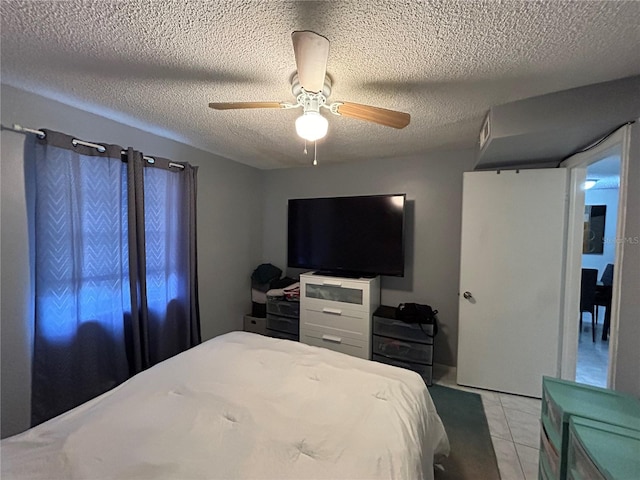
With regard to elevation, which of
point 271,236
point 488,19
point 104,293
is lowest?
point 104,293

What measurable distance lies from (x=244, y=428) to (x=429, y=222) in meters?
2.53

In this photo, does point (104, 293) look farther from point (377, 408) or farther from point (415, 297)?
point (415, 297)

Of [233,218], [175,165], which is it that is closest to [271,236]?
[233,218]

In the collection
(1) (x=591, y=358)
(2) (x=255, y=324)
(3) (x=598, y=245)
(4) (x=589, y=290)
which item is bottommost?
(1) (x=591, y=358)

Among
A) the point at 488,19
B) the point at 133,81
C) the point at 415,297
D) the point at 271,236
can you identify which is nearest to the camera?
the point at 488,19

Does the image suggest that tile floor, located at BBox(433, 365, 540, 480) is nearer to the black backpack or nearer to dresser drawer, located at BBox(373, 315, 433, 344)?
dresser drawer, located at BBox(373, 315, 433, 344)

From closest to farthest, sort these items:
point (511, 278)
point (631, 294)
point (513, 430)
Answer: point (631, 294) → point (513, 430) → point (511, 278)

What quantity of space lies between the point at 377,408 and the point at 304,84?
1475 millimetres

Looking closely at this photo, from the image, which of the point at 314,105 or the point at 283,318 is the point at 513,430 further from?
the point at 314,105

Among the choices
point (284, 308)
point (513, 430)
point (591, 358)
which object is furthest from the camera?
point (284, 308)

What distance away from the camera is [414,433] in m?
1.15

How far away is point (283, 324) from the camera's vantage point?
320 cm

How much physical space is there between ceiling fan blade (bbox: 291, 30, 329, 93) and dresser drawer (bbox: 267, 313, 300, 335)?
251 cm

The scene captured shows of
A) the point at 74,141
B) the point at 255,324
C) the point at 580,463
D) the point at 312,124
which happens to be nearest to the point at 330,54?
the point at 312,124
